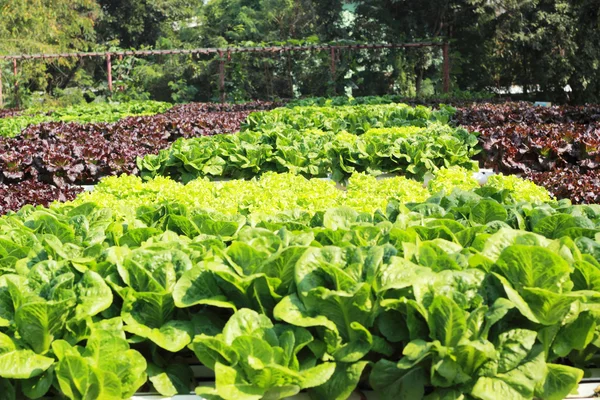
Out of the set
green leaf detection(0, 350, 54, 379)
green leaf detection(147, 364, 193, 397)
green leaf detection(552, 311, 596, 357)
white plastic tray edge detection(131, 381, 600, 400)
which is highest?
green leaf detection(552, 311, 596, 357)

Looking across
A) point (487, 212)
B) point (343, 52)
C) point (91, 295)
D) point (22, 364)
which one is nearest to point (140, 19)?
point (343, 52)

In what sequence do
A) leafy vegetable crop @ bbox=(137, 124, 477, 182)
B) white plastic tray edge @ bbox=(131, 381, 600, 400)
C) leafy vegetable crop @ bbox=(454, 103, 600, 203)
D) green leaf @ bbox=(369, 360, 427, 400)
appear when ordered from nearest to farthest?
1. green leaf @ bbox=(369, 360, 427, 400)
2. white plastic tray edge @ bbox=(131, 381, 600, 400)
3. leafy vegetable crop @ bbox=(454, 103, 600, 203)
4. leafy vegetable crop @ bbox=(137, 124, 477, 182)

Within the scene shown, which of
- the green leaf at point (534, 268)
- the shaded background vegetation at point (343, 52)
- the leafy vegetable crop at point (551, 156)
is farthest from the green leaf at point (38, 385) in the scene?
A: the shaded background vegetation at point (343, 52)

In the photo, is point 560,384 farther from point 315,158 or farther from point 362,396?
point 315,158

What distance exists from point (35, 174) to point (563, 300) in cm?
704

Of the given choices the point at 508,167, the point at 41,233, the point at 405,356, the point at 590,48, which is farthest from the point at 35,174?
the point at 590,48

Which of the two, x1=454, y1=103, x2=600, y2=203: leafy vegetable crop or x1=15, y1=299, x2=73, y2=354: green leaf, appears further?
x1=454, y1=103, x2=600, y2=203: leafy vegetable crop

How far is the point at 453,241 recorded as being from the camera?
319 cm

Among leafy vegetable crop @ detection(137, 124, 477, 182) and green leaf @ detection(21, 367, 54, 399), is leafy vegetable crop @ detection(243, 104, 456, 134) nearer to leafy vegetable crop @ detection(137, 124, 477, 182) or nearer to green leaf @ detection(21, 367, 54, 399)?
leafy vegetable crop @ detection(137, 124, 477, 182)

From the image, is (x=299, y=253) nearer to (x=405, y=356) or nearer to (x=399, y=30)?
(x=405, y=356)

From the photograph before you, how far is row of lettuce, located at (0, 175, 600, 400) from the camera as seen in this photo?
7.61 ft

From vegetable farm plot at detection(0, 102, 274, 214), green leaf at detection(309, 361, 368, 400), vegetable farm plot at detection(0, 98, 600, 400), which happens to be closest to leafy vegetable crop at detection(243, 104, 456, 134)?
vegetable farm plot at detection(0, 102, 274, 214)

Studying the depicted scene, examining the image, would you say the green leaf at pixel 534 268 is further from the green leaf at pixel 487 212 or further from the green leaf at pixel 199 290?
the green leaf at pixel 487 212

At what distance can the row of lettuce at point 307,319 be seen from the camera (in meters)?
2.32
